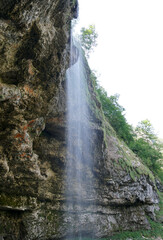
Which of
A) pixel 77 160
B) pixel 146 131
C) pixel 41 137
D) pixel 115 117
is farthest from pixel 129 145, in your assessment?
pixel 41 137

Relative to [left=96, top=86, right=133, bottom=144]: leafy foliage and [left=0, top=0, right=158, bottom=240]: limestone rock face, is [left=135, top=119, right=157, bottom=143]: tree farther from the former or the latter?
[left=0, top=0, right=158, bottom=240]: limestone rock face

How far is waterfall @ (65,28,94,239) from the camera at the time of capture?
990 cm

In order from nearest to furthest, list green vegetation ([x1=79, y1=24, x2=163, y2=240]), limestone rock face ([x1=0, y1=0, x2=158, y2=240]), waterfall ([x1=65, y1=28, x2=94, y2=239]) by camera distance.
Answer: limestone rock face ([x1=0, y1=0, x2=158, y2=240]), waterfall ([x1=65, y1=28, x2=94, y2=239]), green vegetation ([x1=79, y1=24, x2=163, y2=240])

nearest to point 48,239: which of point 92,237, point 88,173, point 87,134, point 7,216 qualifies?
point 7,216

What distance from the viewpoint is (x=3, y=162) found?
6758 mm

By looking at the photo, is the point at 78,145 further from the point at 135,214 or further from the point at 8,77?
the point at 135,214

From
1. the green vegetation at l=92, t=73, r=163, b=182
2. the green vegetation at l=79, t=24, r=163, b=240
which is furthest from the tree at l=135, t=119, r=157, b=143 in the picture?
the green vegetation at l=92, t=73, r=163, b=182

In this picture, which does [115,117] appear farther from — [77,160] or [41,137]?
[41,137]

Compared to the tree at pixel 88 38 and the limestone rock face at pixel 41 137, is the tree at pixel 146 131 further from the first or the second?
the limestone rock face at pixel 41 137

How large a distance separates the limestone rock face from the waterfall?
0.20 m

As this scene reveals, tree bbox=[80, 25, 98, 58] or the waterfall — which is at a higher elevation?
tree bbox=[80, 25, 98, 58]

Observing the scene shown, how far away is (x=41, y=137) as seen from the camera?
32.4ft

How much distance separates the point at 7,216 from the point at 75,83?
8.25 m

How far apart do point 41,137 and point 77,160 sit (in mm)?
2532
